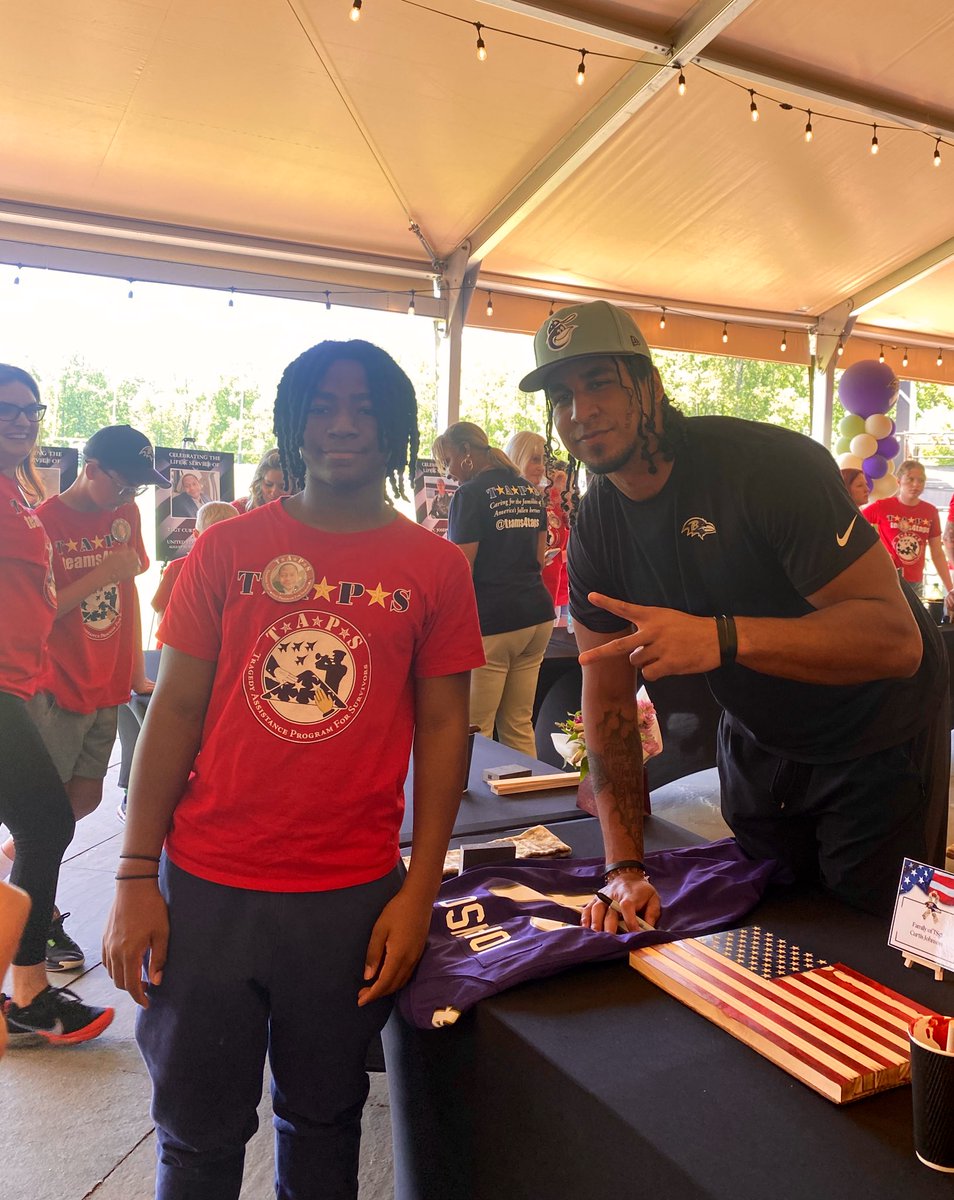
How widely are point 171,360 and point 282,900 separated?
616 cm

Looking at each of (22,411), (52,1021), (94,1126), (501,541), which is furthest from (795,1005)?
(501,541)

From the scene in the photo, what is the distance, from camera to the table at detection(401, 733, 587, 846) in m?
1.75

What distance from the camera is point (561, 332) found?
1323mm

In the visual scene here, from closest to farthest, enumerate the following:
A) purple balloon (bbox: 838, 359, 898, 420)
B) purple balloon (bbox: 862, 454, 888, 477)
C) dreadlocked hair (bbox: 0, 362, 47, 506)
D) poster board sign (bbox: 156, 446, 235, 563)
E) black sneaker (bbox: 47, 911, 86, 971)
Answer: dreadlocked hair (bbox: 0, 362, 47, 506) < black sneaker (bbox: 47, 911, 86, 971) < poster board sign (bbox: 156, 446, 235, 563) < purple balloon (bbox: 838, 359, 898, 420) < purple balloon (bbox: 862, 454, 888, 477)

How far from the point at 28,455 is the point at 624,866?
5.86 ft

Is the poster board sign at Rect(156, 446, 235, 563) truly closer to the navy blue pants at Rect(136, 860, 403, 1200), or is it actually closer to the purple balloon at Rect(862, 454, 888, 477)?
the navy blue pants at Rect(136, 860, 403, 1200)

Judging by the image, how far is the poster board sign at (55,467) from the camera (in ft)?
17.5

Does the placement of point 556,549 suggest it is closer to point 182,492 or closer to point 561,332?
point 182,492

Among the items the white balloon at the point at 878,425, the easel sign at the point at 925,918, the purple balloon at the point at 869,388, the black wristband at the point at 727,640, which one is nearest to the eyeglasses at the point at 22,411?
the black wristband at the point at 727,640

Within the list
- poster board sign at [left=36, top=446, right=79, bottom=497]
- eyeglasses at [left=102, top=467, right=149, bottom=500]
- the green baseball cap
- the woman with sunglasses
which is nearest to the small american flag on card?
the green baseball cap

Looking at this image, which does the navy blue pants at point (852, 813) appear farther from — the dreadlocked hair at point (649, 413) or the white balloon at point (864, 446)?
the white balloon at point (864, 446)

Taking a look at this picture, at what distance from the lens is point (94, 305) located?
593 cm

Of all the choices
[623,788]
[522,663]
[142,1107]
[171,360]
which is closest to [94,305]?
[171,360]

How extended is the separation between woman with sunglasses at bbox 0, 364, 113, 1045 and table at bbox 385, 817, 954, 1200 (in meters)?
1.26
